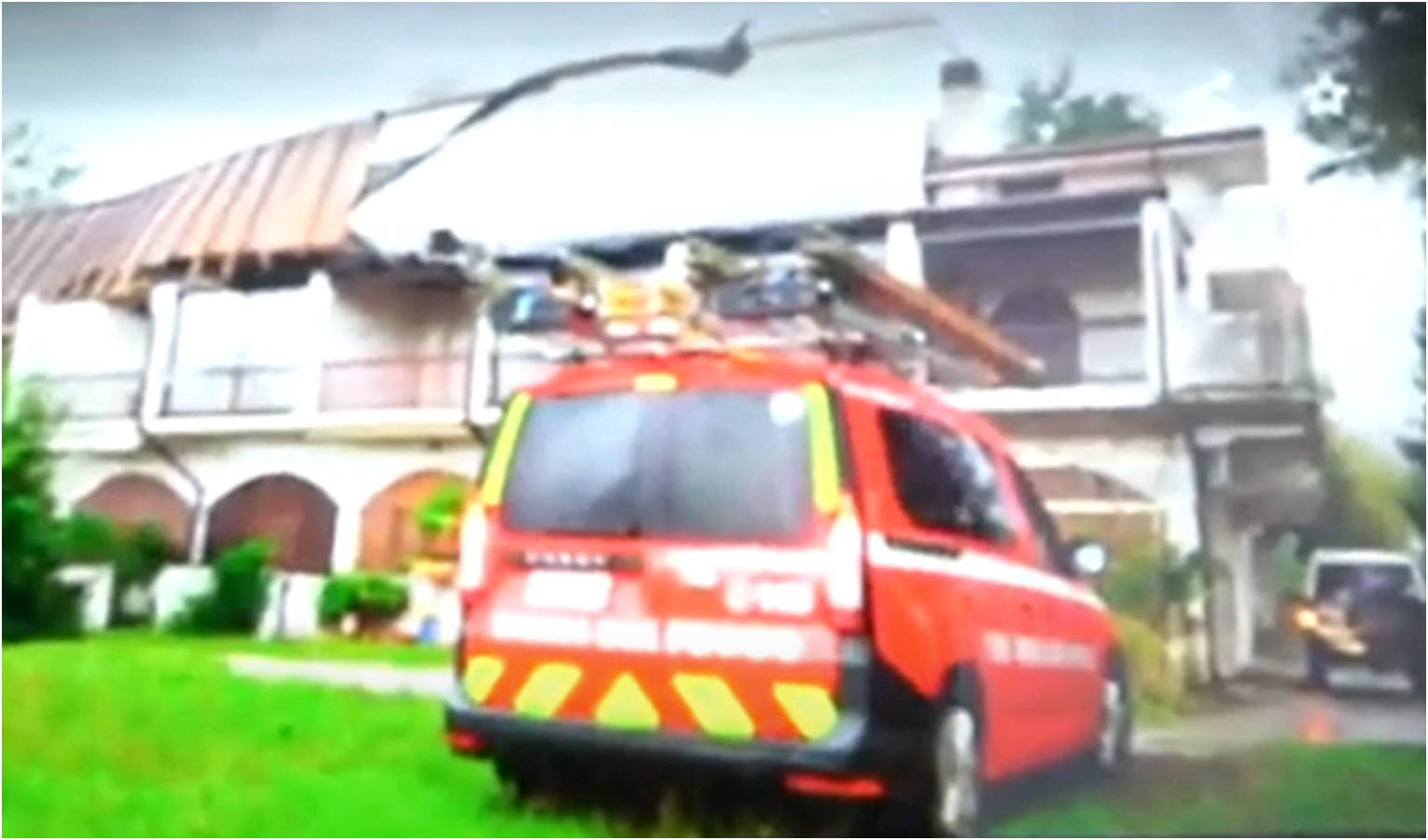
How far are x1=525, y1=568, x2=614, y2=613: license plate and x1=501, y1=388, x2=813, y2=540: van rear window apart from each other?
7 cm

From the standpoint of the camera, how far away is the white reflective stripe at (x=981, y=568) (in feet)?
8.75

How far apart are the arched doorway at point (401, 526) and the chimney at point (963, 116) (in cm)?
100

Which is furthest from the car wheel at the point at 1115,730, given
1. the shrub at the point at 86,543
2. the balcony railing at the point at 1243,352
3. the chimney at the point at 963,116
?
the shrub at the point at 86,543

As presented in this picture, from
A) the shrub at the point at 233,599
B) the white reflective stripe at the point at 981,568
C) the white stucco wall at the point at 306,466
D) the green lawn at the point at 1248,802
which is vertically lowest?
the green lawn at the point at 1248,802

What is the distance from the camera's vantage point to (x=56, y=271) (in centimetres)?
307

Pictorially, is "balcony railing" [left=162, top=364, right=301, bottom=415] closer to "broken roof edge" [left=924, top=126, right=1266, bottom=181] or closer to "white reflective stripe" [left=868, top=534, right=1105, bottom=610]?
"white reflective stripe" [left=868, top=534, right=1105, bottom=610]

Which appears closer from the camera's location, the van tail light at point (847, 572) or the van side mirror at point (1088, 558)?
the van tail light at point (847, 572)

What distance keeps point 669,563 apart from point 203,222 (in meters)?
1.05

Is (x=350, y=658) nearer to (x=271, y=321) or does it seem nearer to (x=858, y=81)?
(x=271, y=321)

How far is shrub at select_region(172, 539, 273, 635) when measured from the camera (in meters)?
2.94

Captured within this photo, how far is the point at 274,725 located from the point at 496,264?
84 centimetres

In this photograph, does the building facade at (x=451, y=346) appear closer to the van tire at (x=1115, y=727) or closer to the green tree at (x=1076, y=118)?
the green tree at (x=1076, y=118)

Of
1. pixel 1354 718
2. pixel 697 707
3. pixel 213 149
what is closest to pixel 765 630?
pixel 697 707

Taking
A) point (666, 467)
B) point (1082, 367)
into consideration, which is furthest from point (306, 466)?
point (1082, 367)
